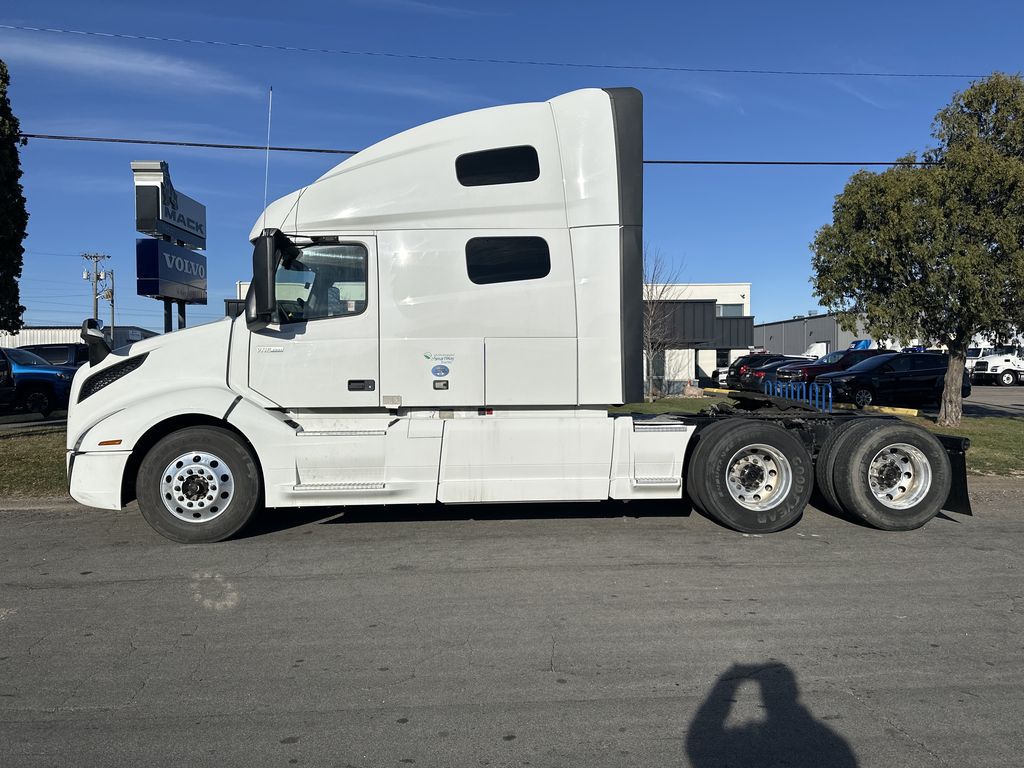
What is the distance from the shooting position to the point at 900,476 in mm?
7422

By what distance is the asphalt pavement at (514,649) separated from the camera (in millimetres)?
3363

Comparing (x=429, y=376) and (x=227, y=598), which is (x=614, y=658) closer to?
(x=227, y=598)

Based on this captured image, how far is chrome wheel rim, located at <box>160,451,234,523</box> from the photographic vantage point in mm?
6660

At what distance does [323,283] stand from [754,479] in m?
4.50

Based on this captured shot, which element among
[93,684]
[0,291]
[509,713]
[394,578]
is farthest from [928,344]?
[0,291]

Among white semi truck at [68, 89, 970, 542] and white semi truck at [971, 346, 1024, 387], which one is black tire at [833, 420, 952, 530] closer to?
white semi truck at [68, 89, 970, 542]

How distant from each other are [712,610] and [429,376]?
3.26 metres

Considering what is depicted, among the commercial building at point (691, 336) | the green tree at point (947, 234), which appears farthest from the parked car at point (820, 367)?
the green tree at point (947, 234)

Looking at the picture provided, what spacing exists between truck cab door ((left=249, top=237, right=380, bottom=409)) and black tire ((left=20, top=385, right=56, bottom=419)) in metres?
15.2

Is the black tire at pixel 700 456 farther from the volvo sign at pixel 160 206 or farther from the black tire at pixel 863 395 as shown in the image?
the black tire at pixel 863 395

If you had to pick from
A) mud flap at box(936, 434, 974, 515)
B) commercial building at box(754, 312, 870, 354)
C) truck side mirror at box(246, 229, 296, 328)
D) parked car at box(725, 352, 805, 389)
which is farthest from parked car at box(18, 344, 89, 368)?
commercial building at box(754, 312, 870, 354)

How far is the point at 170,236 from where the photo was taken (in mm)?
13000

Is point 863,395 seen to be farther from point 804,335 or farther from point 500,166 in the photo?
point 804,335

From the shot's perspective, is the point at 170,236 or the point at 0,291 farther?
the point at 170,236
